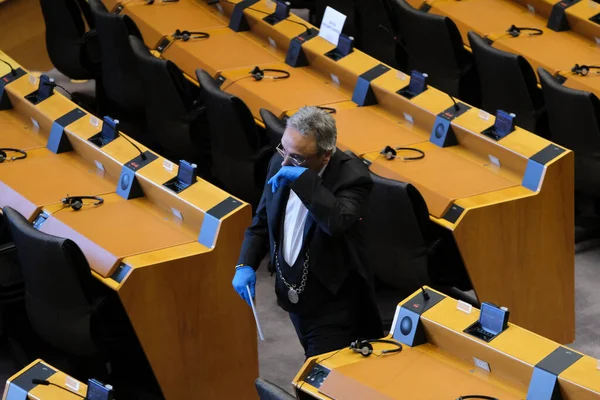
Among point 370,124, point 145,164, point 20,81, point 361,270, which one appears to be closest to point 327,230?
point 361,270

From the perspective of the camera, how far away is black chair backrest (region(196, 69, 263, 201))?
17.4ft

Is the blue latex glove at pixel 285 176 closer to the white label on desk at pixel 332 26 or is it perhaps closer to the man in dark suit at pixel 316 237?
the man in dark suit at pixel 316 237

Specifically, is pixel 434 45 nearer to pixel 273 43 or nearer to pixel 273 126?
pixel 273 43

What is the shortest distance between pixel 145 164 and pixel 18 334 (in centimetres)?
94

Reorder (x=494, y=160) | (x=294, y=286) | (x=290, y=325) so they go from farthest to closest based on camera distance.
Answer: (x=290, y=325), (x=494, y=160), (x=294, y=286)

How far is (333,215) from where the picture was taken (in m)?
3.48

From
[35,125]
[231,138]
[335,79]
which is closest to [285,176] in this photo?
[231,138]

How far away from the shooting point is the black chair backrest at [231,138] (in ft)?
17.4

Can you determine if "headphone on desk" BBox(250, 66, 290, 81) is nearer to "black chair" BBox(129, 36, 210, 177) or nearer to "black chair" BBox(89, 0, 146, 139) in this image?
"black chair" BBox(129, 36, 210, 177)

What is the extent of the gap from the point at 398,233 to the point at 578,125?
132 cm

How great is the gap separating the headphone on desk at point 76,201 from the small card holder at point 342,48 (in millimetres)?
1715

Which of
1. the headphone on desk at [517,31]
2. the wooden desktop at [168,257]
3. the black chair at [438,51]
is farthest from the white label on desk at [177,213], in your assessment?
the headphone on desk at [517,31]

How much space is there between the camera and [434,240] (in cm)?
477

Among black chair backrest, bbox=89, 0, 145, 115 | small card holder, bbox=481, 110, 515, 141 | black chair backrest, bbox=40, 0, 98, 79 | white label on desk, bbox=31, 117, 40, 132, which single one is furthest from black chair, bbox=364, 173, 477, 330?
black chair backrest, bbox=40, 0, 98, 79
